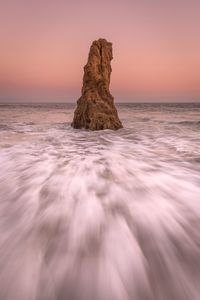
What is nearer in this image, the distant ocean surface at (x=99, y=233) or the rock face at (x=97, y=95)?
the distant ocean surface at (x=99, y=233)

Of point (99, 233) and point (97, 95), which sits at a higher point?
point (97, 95)

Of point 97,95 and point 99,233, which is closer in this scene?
point 99,233

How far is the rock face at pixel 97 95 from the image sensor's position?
12227 millimetres

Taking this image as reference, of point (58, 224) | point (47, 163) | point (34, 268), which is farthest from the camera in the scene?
point (47, 163)

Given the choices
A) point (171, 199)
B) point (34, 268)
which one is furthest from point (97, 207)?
point (34, 268)

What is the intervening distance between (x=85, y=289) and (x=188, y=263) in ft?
2.91

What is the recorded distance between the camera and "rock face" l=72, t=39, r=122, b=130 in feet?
40.1

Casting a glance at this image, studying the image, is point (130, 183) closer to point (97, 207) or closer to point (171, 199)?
point (171, 199)

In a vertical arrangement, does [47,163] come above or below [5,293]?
below

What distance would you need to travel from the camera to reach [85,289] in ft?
5.65

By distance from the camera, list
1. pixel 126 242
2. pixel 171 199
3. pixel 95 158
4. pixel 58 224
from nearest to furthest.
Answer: pixel 126 242
pixel 58 224
pixel 171 199
pixel 95 158

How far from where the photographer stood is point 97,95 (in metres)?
12.8

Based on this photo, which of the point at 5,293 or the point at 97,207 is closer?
the point at 5,293

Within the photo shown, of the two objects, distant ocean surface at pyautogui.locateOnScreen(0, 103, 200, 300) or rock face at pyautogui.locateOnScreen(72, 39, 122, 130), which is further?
rock face at pyautogui.locateOnScreen(72, 39, 122, 130)
